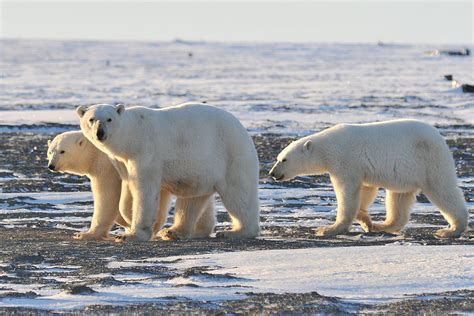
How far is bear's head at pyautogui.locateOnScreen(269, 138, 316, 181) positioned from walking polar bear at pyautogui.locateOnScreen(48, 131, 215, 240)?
38.4 inches

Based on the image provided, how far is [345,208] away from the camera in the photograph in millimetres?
9469

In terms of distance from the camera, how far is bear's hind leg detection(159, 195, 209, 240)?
30.6 feet

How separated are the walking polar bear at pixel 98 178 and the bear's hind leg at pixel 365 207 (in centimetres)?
140

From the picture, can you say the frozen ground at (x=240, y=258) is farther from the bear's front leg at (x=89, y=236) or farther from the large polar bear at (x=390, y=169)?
the large polar bear at (x=390, y=169)

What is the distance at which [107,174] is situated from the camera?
30.7 feet

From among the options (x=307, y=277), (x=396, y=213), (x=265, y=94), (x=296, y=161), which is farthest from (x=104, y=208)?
(x=265, y=94)

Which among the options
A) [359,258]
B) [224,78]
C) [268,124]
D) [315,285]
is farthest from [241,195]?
[224,78]

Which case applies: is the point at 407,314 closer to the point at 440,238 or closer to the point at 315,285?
the point at 315,285

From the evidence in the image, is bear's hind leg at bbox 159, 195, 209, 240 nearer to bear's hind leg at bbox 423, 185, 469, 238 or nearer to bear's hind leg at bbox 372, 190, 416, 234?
bear's hind leg at bbox 372, 190, 416, 234

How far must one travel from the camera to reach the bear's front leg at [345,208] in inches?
369

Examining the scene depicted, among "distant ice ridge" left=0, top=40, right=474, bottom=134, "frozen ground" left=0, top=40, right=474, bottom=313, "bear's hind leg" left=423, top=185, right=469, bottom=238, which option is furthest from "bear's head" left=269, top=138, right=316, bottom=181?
"distant ice ridge" left=0, top=40, right=474, bottom=134

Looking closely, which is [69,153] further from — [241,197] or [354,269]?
[354,269]

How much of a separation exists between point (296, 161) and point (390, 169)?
3.19 feet

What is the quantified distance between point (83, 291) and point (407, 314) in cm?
174
